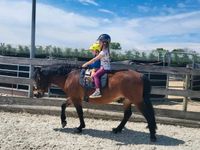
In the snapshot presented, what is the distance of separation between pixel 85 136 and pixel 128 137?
0.82 m

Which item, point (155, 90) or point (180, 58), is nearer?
point (155, 90)

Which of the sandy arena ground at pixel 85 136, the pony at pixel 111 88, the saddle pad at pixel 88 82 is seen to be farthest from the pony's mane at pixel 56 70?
the sandy arena ground at pixel 85 136

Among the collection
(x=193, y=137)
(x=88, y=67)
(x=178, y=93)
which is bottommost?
(x=193, y=137)

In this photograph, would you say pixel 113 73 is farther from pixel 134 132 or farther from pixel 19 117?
pixel 19 117

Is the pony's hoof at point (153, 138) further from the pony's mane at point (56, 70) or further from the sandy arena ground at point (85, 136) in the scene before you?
the pony's mane at point (56, 70)

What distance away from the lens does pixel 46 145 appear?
223 inches

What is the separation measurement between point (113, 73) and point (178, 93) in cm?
200

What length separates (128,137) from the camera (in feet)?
21.5

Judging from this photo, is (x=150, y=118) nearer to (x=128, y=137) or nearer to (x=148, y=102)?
(x=148, y=102)

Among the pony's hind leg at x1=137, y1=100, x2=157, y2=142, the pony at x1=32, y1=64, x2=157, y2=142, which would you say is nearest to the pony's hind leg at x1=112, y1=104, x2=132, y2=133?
the pony at x1=32, y1=64, x2=157, y2=142

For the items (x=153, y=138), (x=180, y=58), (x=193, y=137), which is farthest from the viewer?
(x=180, y=58)

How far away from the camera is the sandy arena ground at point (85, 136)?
575 cm

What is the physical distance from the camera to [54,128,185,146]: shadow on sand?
6250 mm

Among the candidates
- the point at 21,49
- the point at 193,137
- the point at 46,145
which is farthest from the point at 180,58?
the point at 46,145
